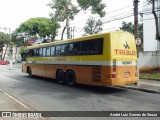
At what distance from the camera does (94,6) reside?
30.4 meters

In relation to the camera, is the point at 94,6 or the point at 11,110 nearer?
the point at 11,110

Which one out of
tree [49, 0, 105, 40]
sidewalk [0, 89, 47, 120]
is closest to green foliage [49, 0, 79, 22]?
tree [49, 0, 105, 40]

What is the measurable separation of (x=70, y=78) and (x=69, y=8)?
18.1m

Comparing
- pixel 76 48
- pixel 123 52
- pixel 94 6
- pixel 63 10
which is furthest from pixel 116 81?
pixel 63 10

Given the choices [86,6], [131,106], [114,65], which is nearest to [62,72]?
[114,65]

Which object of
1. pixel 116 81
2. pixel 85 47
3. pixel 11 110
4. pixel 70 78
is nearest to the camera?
pixel 11 110

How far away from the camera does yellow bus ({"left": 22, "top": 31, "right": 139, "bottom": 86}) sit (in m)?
13.4

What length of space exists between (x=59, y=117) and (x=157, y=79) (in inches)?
475

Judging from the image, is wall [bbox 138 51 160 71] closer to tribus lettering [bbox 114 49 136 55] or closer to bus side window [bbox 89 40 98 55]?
tribus lettering [bbox 114 49 136 55]

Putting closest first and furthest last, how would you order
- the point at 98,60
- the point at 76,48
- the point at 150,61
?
the point at 98,60, the point at 76,48, the point at 150,61

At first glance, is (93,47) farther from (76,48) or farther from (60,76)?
(60,76)

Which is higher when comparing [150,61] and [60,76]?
[150,61]

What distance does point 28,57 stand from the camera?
77.9 feet

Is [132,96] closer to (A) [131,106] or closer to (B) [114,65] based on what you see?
(B) [114,65]
